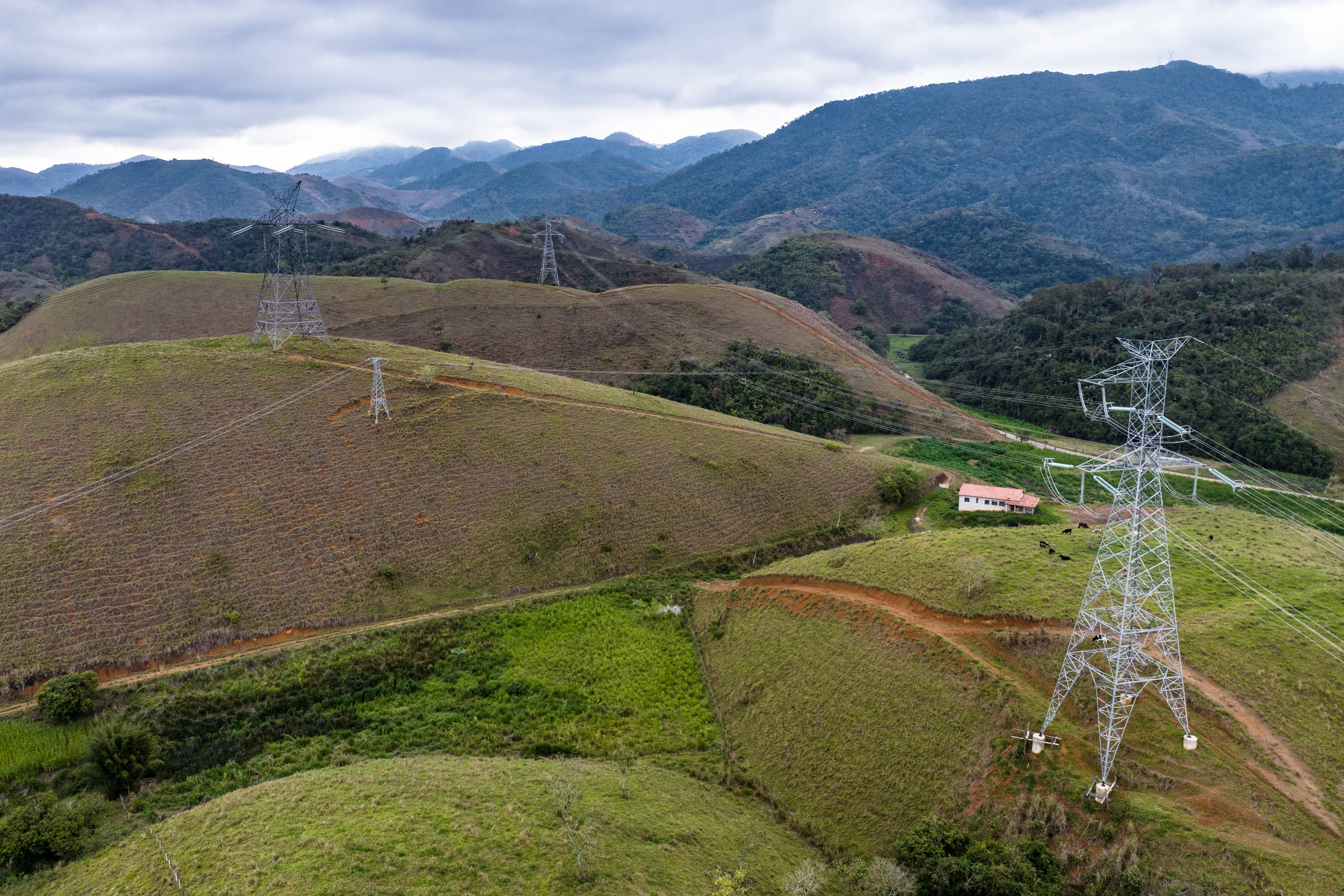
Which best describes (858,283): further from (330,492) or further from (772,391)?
(330,492)

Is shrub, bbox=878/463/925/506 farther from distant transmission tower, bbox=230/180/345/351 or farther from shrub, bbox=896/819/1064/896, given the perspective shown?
distant transmission tower, bbox=230/180/345/351

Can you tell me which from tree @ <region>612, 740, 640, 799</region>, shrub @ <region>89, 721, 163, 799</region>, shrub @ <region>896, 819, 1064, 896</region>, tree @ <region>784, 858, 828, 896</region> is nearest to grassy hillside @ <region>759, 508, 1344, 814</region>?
shrub @ <region>896, 819, 1064, 896</region>

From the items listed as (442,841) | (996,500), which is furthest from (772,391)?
(442,841)

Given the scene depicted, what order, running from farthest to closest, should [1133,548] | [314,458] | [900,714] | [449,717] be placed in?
[314,458]
[449,717]
[900,714]
[1133,548]

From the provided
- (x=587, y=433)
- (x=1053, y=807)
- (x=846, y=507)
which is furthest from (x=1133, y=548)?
(x=587, y=433)

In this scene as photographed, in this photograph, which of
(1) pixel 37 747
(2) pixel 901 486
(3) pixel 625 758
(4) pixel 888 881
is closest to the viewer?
(4) pixel 888 881

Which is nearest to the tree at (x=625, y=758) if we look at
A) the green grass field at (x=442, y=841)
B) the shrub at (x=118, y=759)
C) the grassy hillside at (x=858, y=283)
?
the green grass field at (x=442, y=841)

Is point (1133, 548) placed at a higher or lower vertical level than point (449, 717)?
higher

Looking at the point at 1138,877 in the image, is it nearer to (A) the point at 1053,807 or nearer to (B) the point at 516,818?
(A) the point at 1053,807
